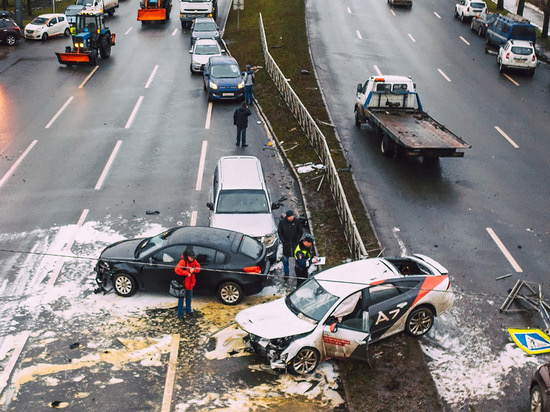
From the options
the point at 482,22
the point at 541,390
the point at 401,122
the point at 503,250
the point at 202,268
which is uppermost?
the point at 482,22

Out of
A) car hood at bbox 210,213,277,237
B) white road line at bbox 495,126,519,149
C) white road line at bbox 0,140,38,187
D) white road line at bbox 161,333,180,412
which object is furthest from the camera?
white road line at bbox 495,126,519,149

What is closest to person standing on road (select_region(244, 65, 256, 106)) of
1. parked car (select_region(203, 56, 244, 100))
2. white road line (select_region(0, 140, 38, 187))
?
parked car (select_region(203, 56, 244, 100))

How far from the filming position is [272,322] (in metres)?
12.6

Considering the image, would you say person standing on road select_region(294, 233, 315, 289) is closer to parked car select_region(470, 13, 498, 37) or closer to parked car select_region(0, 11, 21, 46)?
parked car select_region(470, 13, 498, 37)

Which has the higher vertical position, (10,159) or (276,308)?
(276,308)

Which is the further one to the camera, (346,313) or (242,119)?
(242,119)

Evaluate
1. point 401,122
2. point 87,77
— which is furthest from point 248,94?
point 87,77

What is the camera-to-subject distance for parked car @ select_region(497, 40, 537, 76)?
34156mm

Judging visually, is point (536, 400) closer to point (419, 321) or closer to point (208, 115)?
point (419, 321)

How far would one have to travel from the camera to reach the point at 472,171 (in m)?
22.5

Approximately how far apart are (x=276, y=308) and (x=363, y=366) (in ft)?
6.44

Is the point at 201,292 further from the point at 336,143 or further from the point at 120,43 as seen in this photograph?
the point at 120,43

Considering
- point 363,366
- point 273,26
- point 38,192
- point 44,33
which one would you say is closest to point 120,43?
point 44,33

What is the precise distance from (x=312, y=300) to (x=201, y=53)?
24344 millimetres
